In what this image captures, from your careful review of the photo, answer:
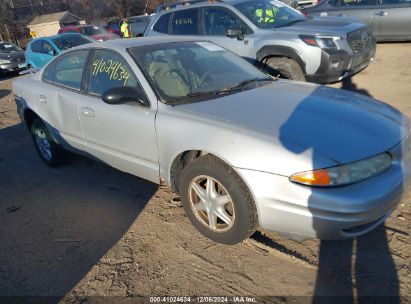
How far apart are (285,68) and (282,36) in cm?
53

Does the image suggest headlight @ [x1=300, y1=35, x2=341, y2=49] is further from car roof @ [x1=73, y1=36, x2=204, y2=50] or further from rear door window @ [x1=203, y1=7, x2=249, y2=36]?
car roof @ [x1=73, y1=36, x2=204, y2=50]

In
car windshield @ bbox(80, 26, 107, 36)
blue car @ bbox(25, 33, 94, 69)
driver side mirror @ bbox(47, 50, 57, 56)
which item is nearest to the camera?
driver side mirror @ bbox(47, 50, 57, 56)

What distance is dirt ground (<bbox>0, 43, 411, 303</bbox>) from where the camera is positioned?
259cm

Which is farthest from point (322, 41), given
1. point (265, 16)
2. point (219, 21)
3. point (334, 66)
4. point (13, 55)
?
point (13, 55)

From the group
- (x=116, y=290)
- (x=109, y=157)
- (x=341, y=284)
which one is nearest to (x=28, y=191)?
(x=109, y=157)

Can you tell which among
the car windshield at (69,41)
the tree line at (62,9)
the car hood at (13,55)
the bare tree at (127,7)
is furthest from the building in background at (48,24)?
the car windshield at (69,41)

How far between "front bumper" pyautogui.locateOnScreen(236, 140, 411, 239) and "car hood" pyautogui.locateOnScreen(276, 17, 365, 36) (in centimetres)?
405

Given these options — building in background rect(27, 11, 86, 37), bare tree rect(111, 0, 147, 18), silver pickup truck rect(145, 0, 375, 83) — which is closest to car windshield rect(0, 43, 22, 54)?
silver pickup truck rect(145, 0, 375, 83)

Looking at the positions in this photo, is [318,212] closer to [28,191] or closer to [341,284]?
[341,284]

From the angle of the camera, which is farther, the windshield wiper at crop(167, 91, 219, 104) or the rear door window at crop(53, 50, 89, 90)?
the rear door window at crop(53, 50, 89, 90)

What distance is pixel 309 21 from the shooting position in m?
7.04

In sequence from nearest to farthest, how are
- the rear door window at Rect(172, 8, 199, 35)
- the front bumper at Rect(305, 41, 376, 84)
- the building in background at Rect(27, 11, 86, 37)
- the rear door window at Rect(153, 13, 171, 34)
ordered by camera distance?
the front bumper at Rect(305, 41, 376, 84)
the rear door window at Rect(172, 8, 199, 35)
the rear door window at Rect(153, 13, 171, 34)
the building in background at Rect(27, 11, 86, 37)

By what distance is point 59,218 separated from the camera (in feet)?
12.3

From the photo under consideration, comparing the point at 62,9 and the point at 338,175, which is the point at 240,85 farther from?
the point at 62,9
